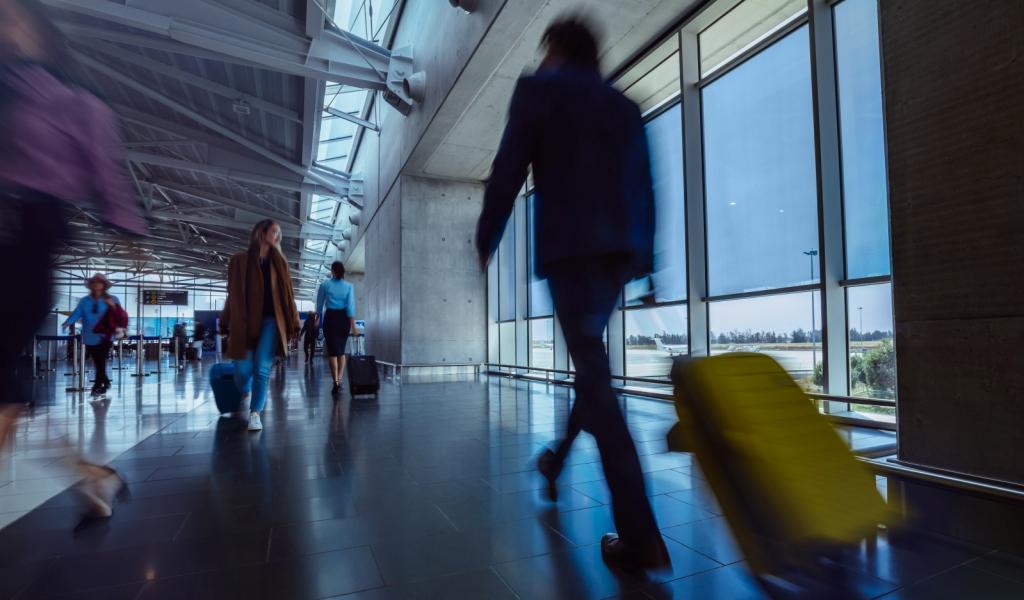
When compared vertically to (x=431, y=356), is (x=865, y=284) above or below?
above

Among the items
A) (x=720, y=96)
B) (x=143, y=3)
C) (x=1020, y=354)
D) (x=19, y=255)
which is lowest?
(x=1020, y=354)

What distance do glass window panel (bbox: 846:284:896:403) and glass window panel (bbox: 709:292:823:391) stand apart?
0.29 meters

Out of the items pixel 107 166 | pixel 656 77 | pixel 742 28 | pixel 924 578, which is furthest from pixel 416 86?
pixel 924 578

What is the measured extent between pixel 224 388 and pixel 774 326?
5.61 metres

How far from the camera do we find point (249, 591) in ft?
5.12

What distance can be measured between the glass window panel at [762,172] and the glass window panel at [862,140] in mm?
378

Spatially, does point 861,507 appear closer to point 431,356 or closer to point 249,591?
point 249,591

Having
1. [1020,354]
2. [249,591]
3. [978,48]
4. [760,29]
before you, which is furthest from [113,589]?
[760,29]

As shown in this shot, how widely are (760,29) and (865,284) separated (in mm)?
3533

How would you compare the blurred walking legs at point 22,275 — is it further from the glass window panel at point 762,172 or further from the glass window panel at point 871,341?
the glass window panel at point 762,172

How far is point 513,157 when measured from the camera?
1739mm

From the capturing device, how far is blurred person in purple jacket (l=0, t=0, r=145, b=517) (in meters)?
1.37

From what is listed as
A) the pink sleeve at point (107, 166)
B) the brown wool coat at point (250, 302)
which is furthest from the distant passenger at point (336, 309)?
the pink sleeve at point (107, 166)

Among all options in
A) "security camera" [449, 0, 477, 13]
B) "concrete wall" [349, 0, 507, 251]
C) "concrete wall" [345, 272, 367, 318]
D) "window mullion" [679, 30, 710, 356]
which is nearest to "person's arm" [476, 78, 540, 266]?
"window mullion" [679, 30, 710, 356]
